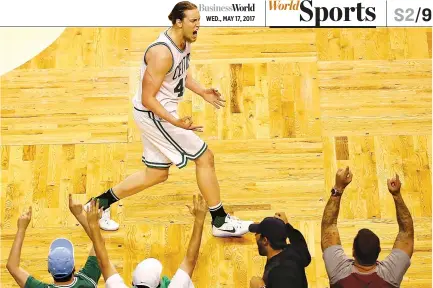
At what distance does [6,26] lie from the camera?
7.35m

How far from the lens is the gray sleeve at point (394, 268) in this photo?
14.2ft

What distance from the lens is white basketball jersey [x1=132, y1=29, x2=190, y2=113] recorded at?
5.41 m

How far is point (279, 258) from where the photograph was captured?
443cm

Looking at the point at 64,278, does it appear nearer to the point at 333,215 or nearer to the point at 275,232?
the point at 275,232

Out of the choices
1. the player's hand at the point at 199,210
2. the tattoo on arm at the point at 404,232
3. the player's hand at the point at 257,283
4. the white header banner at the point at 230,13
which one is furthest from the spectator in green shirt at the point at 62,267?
the white header banner at the point at 230,13

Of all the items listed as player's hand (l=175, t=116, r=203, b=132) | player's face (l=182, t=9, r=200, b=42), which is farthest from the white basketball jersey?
player's hand (l=175, t=116, r=203, b=132)

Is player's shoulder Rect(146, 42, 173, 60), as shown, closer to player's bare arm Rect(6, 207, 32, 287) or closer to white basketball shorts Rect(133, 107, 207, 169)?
white basketball shorts Rect(133, 107, 207, 169)

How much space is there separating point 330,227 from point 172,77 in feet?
5.11

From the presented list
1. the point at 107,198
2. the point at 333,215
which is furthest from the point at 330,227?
the point at 107,198

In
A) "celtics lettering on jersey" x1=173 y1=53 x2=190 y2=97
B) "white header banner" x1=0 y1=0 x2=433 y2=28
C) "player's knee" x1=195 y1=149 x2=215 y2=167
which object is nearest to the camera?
"celtics lettering on jersey" x1=173 y1=53 x2=190 y2=97

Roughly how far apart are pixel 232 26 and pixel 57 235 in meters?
2.50

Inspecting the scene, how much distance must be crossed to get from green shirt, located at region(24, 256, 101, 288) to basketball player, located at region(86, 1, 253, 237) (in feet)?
3.65

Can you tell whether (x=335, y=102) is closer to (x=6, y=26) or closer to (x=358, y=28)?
(x=358, y=28)

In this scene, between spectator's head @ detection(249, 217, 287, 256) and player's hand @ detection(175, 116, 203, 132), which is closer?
spectator's head @ detection(249, 217, 287, 256)
